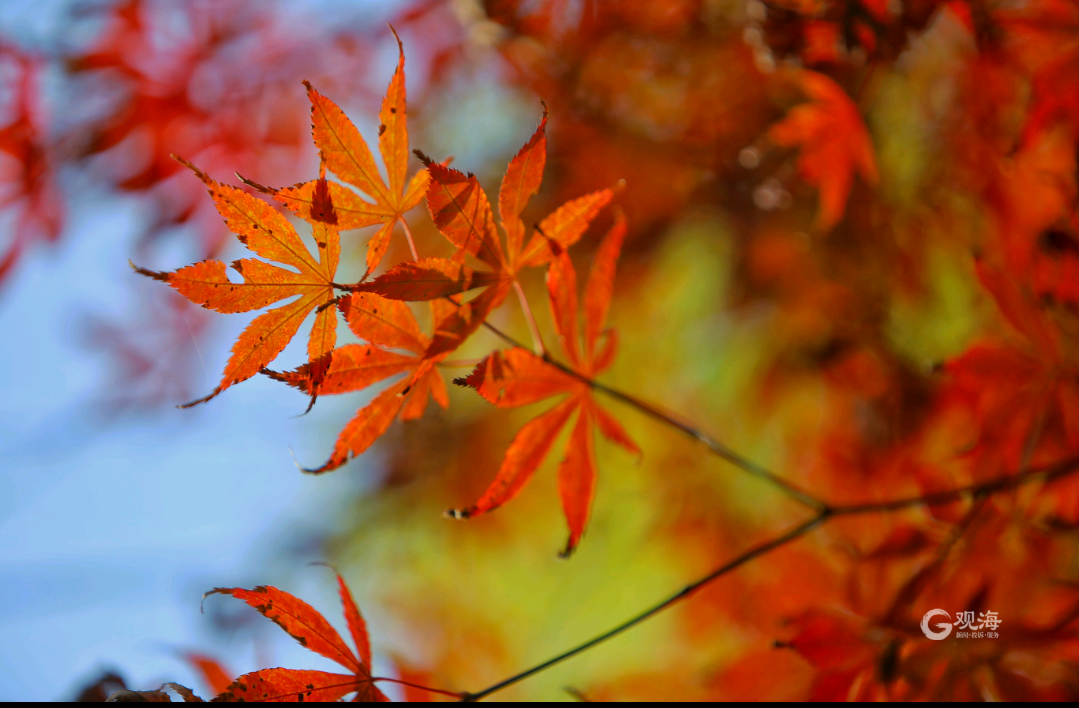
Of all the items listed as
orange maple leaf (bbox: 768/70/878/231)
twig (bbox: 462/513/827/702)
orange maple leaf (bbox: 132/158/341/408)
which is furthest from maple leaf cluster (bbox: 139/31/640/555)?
orange maple leaf (bbox: 768/70/878/231)

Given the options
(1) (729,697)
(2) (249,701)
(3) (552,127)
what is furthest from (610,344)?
(3) (552,127)

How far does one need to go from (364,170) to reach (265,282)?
0.13 metres

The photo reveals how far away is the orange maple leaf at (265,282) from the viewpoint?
42cm

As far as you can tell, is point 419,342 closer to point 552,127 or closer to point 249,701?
point 249,701

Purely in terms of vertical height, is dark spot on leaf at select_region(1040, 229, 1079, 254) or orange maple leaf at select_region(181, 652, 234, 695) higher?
dark spot on leaf at select_region(1040, 229, 1079, 254)

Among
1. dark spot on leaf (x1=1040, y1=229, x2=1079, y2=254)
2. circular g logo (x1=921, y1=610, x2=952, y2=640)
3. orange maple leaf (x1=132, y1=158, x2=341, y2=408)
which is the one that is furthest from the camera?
dark spot on leaf (x1=1040, y1=229, x2=1079, y2=254)

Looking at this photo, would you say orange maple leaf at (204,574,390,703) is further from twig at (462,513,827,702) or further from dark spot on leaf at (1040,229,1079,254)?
dark spot on leaf at (1040,229,1079,254)

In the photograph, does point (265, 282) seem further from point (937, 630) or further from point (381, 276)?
point (937, 630)

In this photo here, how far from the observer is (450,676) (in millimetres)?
2008

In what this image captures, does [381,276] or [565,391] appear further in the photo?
[565,391]

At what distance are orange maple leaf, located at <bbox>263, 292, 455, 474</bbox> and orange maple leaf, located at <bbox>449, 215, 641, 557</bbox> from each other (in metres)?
0.07

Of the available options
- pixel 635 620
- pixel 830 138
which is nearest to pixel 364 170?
pixel 635 620

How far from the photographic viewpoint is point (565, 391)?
652mm

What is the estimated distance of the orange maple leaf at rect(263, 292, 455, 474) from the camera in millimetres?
477
